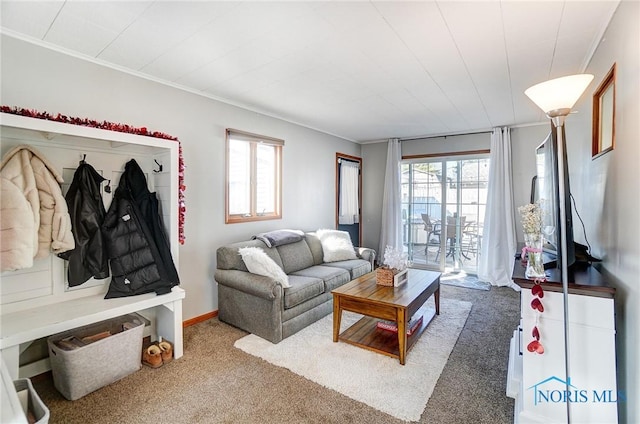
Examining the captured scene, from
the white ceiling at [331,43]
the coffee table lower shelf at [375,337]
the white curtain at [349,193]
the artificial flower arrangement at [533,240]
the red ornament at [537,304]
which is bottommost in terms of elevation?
the coffee table lower shelf at [375,337]

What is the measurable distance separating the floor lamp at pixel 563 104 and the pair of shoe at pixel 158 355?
2.59 m

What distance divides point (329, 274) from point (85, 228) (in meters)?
2.28

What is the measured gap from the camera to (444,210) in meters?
5.26

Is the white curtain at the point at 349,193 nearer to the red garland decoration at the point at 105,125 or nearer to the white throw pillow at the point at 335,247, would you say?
the white throw pillow at the point at 335,247

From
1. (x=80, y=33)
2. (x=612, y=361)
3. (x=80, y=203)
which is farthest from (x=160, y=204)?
(x=612, y=361)

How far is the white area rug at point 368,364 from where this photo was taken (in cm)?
197

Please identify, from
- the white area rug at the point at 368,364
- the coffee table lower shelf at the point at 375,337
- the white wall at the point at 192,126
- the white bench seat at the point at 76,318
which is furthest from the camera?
the coffee table lower shelf at the point at 375,337

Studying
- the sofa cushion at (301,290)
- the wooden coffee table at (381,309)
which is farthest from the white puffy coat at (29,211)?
the wooden coffee table at (381,309)

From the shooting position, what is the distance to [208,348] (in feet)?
8.59

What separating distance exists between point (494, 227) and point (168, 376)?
4.57 metres

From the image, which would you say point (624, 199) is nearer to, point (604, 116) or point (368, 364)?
point (604, 116)

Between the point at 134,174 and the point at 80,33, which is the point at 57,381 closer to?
the point at 134,174

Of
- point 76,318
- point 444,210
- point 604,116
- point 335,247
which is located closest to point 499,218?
point 444,210

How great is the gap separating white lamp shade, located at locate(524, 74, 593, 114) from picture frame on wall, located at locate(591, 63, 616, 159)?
54cm
